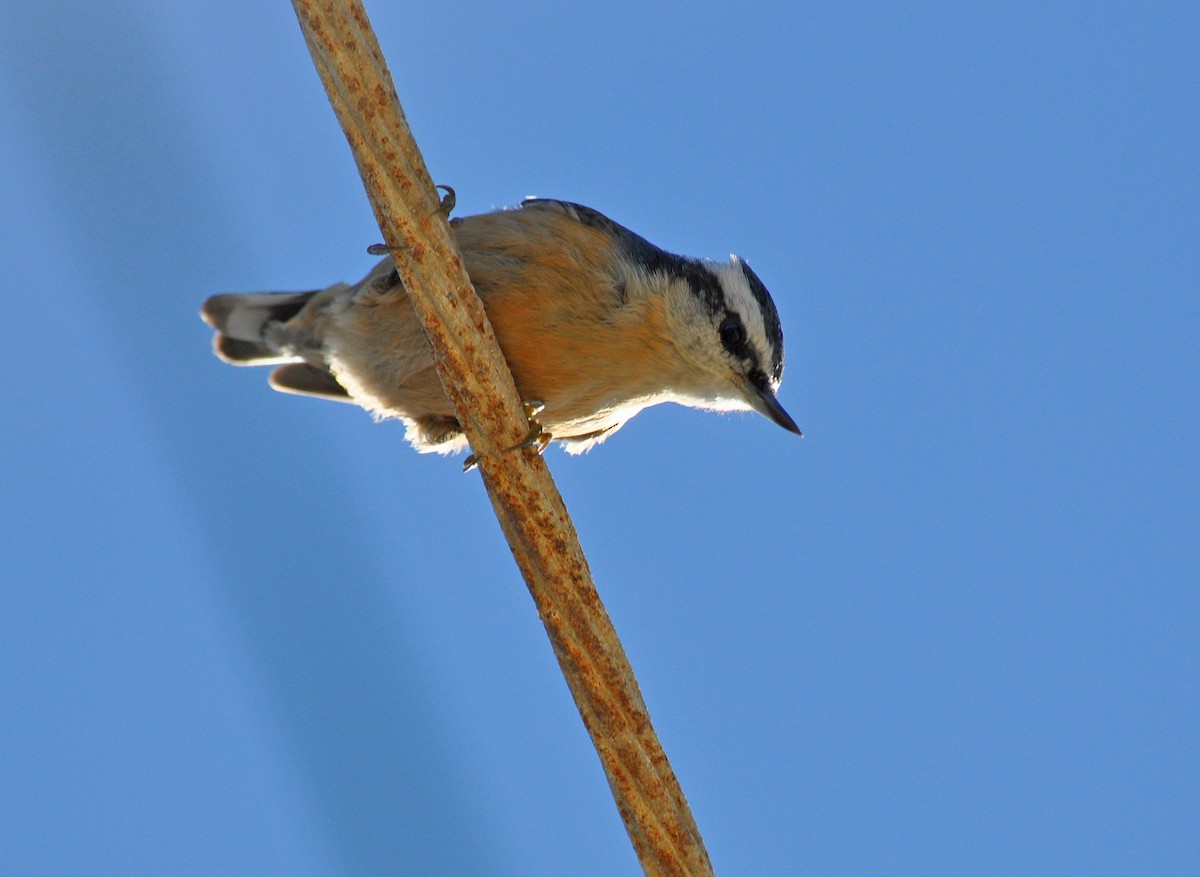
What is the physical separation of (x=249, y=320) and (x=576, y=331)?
5.74ft

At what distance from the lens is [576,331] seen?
3719mm

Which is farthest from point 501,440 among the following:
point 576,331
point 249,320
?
point 249,320

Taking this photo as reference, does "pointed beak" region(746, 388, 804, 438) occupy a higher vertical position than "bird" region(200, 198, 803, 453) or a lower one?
lower

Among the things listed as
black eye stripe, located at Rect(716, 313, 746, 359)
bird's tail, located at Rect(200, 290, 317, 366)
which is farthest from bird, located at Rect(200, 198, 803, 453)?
bird's tail, located at Rect(200, 290, 317, 366)

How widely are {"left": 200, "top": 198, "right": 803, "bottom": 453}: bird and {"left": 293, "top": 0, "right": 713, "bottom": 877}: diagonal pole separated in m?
0.86

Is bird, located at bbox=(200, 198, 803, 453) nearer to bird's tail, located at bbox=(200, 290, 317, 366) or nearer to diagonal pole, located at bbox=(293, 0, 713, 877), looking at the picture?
bird's tail, located at bbox=(200, 290, 317, 366)

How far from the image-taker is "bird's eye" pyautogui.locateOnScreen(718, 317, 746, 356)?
3951 mm

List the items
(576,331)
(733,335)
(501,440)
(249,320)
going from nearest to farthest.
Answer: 1. (501,440)
2. (576,331)
3. (733,335)
4. (249,320)

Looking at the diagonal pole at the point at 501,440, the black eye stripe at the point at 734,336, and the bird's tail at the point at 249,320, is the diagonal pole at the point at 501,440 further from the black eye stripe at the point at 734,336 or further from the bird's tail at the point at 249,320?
the bird's tail at the point at 249,320

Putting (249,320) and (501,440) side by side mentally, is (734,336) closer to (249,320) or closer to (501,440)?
(501,440)

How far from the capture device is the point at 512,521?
8.71 feet

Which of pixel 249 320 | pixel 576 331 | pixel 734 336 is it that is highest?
pixel 249 320

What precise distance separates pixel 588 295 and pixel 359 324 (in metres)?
0.87

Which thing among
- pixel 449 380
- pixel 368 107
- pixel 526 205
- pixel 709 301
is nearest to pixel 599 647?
pixel 449 380
